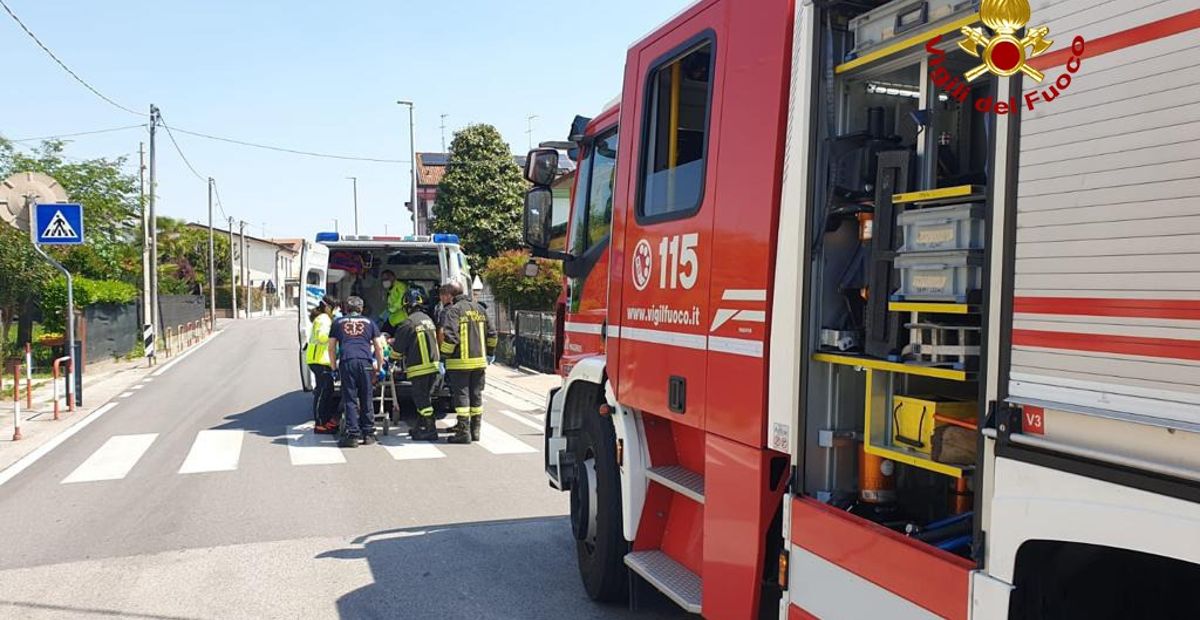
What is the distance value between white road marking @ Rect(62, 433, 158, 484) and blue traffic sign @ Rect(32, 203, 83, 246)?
3.44m

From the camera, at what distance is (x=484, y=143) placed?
124 ft

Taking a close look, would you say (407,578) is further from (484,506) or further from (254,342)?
(254,342)

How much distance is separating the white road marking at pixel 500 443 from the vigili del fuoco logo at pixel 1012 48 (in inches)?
321

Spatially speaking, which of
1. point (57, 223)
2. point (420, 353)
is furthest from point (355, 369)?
point (57, 223)

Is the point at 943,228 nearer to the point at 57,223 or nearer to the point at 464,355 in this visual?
the point at 464,355

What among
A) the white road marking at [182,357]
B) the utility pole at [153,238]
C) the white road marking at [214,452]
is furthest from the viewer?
the utility pole at [153,238]

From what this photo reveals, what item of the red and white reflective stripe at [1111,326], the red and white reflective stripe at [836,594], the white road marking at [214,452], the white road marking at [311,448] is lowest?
the white road marking at [214,452]

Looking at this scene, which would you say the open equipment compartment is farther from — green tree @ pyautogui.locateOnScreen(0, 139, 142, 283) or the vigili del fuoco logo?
green tree @ pyautogui.locateOnScreen(0, 139, 142, 283)

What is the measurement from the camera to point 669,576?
13.6 feet

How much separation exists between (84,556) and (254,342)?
2747 centimetres

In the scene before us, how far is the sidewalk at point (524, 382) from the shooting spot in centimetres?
1554

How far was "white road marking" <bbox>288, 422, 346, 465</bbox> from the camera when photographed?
950 centimetres

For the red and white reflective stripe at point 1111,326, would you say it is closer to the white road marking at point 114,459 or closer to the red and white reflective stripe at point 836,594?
the red and white reflective stripe at point 836,594

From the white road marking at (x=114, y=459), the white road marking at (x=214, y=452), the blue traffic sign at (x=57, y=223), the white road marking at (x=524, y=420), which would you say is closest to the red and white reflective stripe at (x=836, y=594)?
the white road marking at (x=214, y=452)
